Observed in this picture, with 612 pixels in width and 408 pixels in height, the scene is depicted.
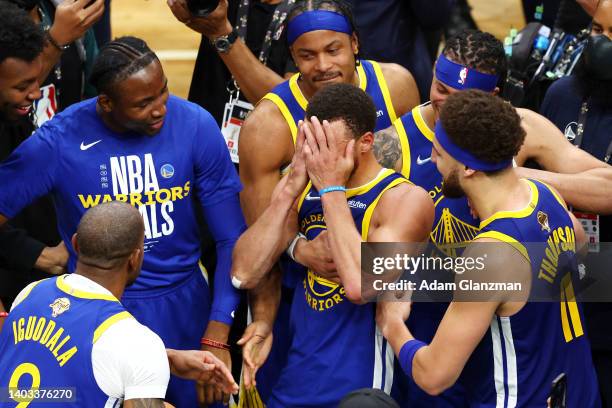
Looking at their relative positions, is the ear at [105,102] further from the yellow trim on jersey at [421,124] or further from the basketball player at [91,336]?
the yellow trim on jersey at [421,124]

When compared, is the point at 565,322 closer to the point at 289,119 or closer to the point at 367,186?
the point at 367,186

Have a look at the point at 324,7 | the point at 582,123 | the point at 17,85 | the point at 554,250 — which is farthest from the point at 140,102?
the point at 582,123

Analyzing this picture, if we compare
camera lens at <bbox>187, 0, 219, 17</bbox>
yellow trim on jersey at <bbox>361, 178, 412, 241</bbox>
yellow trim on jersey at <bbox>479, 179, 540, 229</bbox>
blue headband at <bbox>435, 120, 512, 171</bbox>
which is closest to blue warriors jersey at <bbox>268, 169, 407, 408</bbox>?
yellow trim on jersey at <bbox>361, 178, 412, 241</bbox>

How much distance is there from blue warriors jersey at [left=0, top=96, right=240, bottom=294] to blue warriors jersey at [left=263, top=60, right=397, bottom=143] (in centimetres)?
35

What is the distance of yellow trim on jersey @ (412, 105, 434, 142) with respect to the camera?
4164 millimetres

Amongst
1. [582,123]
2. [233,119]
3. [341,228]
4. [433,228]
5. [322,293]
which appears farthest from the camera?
[233,119]

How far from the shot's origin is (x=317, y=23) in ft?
14.8

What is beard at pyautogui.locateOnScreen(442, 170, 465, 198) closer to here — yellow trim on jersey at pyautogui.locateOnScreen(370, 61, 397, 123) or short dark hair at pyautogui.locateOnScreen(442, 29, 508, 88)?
short dark hair at pyautogui.locateOnScreen(442, 29, 508, 88)

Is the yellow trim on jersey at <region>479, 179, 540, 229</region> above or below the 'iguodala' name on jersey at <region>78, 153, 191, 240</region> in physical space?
above

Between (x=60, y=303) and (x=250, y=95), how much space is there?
199cm

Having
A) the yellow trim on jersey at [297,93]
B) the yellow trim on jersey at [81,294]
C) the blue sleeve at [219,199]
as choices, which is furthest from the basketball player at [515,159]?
the yellow trim on jersey at [81,294]

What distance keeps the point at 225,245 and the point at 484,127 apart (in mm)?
1357

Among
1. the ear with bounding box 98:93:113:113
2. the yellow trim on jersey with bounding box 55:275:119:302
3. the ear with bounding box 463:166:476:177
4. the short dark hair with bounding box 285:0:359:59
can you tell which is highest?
the ear with bounding box 463:166:476:177

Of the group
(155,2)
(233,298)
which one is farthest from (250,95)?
(155,2)
